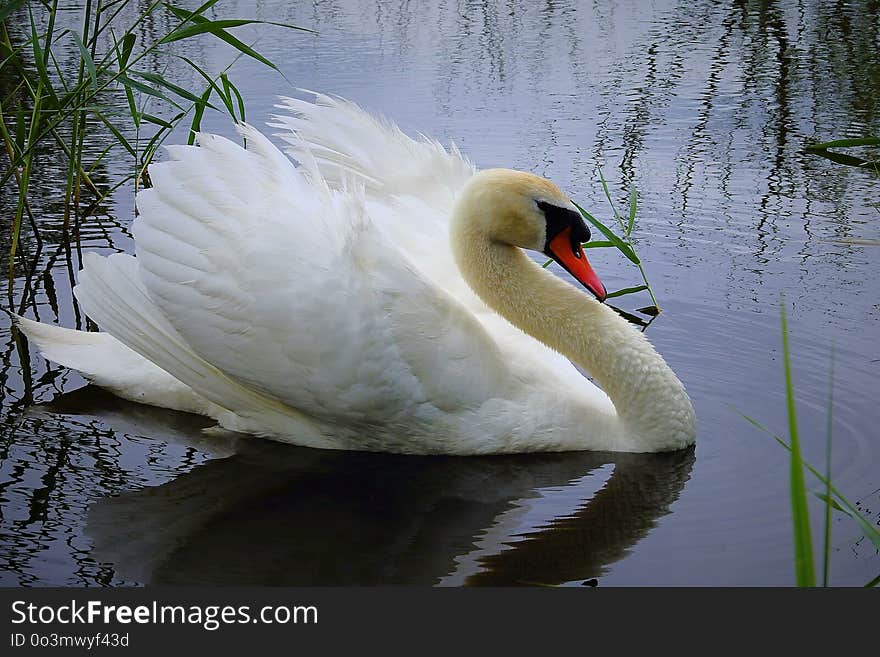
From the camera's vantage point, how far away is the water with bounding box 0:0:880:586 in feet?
13.8

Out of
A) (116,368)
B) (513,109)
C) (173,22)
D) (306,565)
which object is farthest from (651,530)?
(173,22)

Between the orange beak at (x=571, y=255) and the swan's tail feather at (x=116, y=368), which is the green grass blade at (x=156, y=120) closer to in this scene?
the swan's tail feather at (x=116, y=368)

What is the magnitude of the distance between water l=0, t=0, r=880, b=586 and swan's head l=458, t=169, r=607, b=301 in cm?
83

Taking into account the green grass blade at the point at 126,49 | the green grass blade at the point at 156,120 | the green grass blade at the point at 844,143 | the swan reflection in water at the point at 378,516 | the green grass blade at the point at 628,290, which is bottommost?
the swan reflection in water at the point at 378,516

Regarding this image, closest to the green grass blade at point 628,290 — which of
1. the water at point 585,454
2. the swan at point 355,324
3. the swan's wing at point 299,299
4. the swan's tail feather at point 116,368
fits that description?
the water at point 585,454

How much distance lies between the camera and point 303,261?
15.5 feet

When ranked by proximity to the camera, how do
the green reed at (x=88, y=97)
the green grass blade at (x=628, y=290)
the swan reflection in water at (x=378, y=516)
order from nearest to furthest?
1. the swan reflection in water at (x=378, y=516)
2. the green reed at (x=88, y=97)
3. the green grass blade at (x=628, y=290)

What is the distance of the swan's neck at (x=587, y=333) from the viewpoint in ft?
16.6

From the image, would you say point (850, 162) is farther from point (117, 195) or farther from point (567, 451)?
point (117, 195)

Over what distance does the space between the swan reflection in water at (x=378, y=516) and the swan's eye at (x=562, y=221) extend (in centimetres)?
89

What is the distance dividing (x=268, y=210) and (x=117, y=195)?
144 inches

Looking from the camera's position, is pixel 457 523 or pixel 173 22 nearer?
pixel 457 523

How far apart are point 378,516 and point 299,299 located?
85 cm

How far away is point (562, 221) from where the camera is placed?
5168mm
